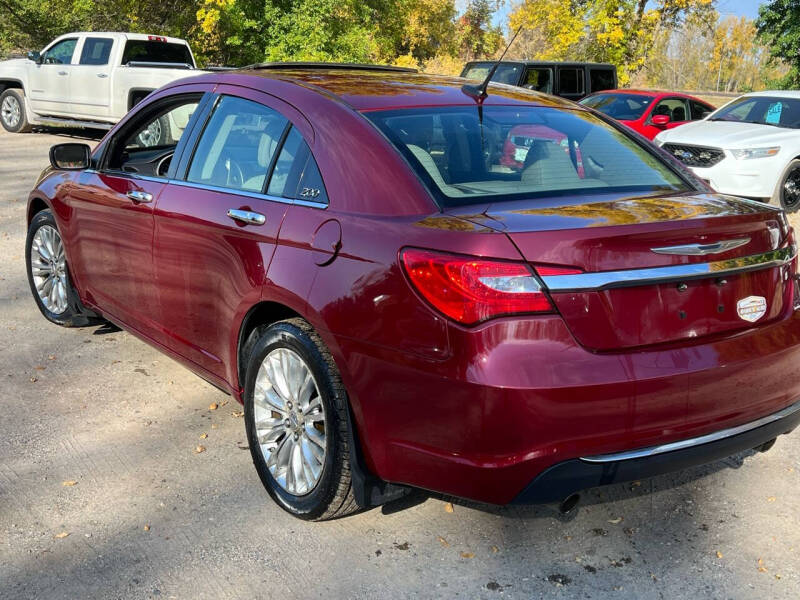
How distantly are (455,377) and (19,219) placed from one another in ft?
28.4

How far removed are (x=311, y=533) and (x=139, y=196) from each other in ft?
6.62

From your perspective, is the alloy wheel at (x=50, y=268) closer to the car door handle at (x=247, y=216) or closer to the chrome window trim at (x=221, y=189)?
the chrome window trim at (x=221, y=189)

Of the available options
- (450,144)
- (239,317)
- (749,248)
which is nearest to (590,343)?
(749,248)

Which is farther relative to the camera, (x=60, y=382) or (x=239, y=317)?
(x=60, y=382)

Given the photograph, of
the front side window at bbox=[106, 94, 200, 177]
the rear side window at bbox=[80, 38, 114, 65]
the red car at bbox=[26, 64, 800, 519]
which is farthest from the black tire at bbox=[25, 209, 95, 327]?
the rear side window at bbox=[80, 38, 114, 65]

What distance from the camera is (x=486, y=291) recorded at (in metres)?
2.68

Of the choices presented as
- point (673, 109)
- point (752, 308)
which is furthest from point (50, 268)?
point (673, 109)

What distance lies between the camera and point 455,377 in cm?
271

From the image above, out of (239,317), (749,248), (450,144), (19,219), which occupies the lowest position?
(19,219)

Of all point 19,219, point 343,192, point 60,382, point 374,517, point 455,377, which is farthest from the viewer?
point 19,219

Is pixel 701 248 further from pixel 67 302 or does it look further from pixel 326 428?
pixel 67 302

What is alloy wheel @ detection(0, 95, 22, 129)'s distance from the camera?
18156 millimetres

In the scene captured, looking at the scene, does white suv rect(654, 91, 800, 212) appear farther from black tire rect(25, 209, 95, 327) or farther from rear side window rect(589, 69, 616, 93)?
rear side window rect(589, 69, 616, 93)

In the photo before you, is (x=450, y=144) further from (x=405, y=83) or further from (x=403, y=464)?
(x=403, y=464)
